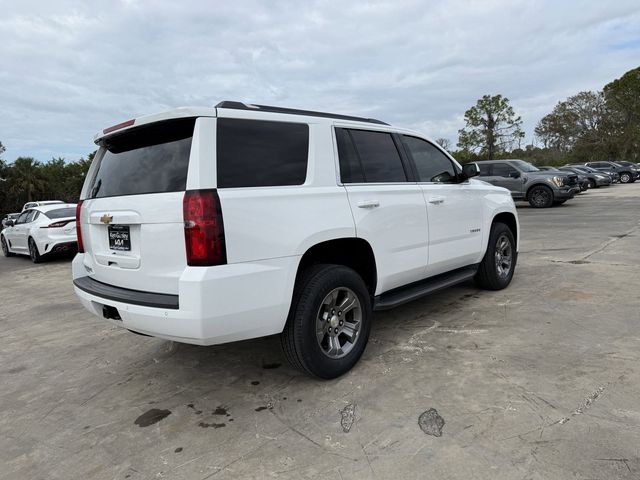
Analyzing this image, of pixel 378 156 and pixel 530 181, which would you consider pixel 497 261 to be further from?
pixel 530 181

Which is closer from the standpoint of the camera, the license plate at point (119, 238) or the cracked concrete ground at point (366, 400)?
the cracked concrete ground at point (366, 400)

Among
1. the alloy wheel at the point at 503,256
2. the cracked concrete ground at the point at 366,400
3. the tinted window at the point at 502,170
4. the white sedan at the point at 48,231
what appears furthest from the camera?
the tinted window at the point at 502,170

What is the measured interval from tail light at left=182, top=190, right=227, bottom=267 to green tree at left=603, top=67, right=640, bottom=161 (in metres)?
59.2

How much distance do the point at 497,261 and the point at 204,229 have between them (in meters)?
3.88

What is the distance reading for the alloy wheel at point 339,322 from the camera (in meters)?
3.21

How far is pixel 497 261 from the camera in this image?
208 inches

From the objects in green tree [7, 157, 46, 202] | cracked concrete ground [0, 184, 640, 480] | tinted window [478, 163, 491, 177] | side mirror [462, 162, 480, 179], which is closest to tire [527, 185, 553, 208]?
tinted window [478, 163, 491, 177]

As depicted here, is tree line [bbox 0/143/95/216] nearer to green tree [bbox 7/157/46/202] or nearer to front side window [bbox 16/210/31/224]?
green tree [bbox 7/157/46/202]

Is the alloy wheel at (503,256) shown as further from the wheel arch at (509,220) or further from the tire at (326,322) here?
the tire at (326,322)

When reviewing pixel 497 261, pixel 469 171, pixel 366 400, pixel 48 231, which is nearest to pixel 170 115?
pixel 366 400

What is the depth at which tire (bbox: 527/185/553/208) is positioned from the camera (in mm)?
16484

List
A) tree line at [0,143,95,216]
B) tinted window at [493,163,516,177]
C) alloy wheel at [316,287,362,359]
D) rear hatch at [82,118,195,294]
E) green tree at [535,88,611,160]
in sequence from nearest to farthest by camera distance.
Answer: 1. rear hatch at [82,118,195,294]
2. alloy wheel at [316,287,362,359]
3. tinted window at [493,163,516,177]
4. tree line at [0,143,95,216]
5. green tree at [535,88,611,160]

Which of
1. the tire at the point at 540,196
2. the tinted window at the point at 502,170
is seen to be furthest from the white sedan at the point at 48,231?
the tire at the point at 540,196

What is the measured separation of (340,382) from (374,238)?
1102 mm
